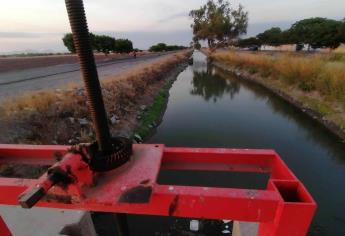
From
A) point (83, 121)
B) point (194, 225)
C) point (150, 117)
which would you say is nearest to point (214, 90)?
point (150, 117)

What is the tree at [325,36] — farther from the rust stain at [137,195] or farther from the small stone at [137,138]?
the rust stain at [137,195]

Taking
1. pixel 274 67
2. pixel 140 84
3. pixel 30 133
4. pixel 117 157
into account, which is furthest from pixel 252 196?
pixel 274 67

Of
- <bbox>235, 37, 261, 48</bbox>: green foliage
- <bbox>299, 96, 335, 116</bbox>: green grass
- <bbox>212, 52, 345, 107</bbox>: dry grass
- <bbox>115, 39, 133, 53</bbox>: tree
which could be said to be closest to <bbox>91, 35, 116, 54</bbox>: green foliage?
<bbox>115, 39, 133, 53</bbox>: tree

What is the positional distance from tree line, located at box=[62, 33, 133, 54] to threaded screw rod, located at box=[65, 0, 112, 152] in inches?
1786

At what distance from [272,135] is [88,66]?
975 centimetres

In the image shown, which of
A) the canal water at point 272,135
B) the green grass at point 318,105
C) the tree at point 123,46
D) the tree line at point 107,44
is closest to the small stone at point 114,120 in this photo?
the canal water at point 272,135

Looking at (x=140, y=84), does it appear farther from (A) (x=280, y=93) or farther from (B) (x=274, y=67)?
(B) (x=274, y=67)

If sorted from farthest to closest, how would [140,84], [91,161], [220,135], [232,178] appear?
1. [140,84]
2. [220,135]
3. [232,178]
4. [91,161]

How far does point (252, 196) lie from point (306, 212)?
0.26 metres

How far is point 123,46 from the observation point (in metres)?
56.3

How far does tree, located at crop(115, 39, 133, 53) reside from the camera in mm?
55031

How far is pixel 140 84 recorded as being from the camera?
48.4ft

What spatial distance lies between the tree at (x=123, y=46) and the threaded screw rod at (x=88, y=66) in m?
56.7

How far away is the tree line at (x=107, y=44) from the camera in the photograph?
→ 141ft
